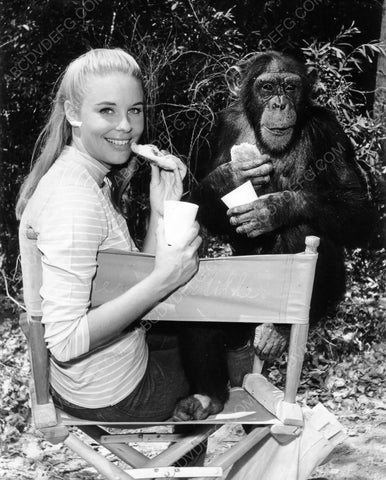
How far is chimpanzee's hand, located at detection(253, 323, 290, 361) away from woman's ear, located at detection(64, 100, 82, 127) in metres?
1.02

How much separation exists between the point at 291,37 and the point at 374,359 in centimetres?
225

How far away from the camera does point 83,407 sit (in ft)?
6.26

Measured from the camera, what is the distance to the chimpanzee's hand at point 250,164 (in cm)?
262

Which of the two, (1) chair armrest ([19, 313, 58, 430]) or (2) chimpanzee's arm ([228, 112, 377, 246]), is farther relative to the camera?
(2) chimpanzee's arm ([228, 112, 377, 246])

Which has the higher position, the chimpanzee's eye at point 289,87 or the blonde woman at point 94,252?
the chimpanzee's eye at point 289,87

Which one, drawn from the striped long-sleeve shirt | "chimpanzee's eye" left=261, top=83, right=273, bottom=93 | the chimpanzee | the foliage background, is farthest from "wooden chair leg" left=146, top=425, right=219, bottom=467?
the foliage background

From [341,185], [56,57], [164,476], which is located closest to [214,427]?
[164,476]

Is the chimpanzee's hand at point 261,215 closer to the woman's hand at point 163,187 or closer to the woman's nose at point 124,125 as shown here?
the woman's hand at point 163,187

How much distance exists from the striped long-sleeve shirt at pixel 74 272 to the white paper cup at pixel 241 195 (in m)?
0.48

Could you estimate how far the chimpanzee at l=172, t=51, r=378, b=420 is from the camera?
276cm

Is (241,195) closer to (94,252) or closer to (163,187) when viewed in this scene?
(163,187)

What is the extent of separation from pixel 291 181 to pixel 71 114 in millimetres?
1325

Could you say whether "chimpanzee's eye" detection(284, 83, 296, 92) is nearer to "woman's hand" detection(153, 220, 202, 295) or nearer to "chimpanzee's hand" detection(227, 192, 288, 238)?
"chimpanzee's hand" detection(227, 192, 288, 238)

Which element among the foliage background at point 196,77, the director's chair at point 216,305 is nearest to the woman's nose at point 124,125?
the director's chair at point 216,305
